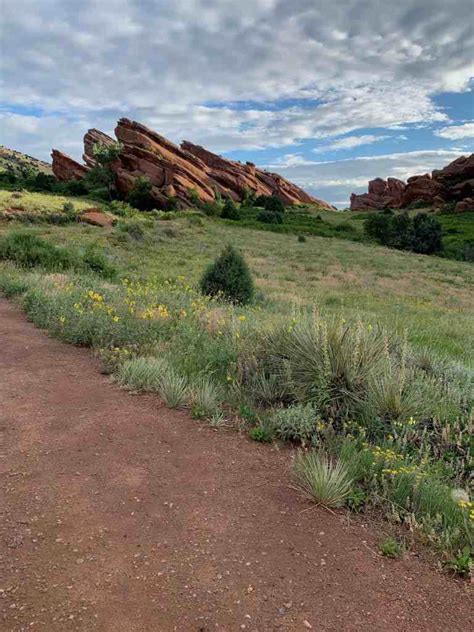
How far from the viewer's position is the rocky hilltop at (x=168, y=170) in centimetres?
5406

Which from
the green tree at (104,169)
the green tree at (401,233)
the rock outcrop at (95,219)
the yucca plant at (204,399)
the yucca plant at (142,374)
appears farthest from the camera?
the green tree at (104,169)

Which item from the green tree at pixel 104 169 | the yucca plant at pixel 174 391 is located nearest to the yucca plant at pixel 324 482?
the yucca plant at pixel 174 391

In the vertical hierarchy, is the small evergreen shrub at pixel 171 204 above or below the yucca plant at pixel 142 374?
above

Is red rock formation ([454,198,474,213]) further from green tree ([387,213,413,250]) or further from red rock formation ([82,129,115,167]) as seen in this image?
red rock formation ([82,129,115,167])

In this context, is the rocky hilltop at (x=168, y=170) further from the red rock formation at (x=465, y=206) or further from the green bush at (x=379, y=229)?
the red rock formation at (x=465, y=206)

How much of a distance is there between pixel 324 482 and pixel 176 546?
3.38 feet

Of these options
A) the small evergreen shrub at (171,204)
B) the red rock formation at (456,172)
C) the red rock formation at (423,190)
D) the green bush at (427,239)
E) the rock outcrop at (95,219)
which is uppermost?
the red rock formation at (456,172)

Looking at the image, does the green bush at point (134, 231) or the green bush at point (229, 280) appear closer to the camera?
the green bush at point (229, 280)

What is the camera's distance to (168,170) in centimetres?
5622

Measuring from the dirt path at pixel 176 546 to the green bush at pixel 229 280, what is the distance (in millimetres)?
8406

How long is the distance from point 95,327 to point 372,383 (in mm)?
3693

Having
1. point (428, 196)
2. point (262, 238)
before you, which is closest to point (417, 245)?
point (262, 238)

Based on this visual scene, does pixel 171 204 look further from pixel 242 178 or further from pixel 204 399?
pixel 204 399

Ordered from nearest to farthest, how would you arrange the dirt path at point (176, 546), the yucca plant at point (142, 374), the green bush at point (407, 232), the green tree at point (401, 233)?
the dirt path at point (176, 546) < the yucca plant at point (142, 374) < the green bush at point (407, 232) < the green tree at point (401, 233)
